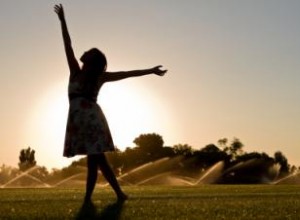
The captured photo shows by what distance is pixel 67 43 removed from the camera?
1045cm

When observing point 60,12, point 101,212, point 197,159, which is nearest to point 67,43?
point 60,12

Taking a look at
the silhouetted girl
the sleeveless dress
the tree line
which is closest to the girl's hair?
the silhouetted girl

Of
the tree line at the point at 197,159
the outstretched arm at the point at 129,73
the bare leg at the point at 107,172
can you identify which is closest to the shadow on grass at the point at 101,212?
the bare leg at the point at 107,172

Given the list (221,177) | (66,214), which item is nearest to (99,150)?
(66,214)

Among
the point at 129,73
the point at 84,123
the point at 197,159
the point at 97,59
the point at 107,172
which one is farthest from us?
the point at 197,159

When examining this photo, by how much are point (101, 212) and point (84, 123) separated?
1.91 meters

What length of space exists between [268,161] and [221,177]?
1580 cm

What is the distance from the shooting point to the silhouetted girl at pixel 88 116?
9.96m

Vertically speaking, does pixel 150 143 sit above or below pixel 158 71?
above

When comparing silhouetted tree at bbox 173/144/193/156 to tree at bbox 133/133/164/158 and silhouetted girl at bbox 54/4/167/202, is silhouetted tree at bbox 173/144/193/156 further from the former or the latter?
silhouetted girl at bbox 54/4/167/202

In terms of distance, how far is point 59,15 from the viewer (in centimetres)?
1064

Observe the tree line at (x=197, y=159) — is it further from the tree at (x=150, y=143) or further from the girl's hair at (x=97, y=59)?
the girl's hair at (x=97, y=59)

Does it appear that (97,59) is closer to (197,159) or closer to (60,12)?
(60,12)

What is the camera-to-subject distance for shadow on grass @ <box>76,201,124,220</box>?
7844mm
